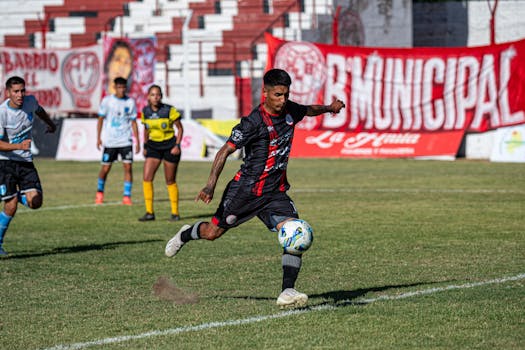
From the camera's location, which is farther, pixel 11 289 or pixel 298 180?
pixel 298 180

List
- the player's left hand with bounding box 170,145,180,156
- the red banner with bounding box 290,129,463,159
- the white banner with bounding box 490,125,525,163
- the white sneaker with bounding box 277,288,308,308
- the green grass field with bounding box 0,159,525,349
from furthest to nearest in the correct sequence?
the red banner with bounding box 290,129,463,159 < the white banner with bounding box 490,125,525,163 < the player's left hand with bounding box 170,145,180,156 < the white sneaker with bounding box 277,288,308,308 < the green grass field with bounding box 0,159,525,349

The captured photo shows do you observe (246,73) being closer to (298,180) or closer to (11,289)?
(298,180)

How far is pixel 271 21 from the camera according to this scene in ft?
124

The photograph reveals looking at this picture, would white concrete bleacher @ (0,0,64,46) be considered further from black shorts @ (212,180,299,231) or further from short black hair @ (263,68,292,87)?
short black hair @ (263,68,292,87)

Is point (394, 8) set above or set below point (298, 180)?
above

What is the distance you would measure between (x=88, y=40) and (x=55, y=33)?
161cm

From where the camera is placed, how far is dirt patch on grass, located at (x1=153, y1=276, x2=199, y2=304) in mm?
8781

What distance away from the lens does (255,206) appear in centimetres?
861

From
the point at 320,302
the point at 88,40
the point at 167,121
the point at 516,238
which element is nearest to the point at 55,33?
the point at 88,40

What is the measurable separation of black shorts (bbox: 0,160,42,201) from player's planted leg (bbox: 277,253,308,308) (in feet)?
15.6

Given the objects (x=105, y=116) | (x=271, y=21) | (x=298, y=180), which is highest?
(x=271, y=21)

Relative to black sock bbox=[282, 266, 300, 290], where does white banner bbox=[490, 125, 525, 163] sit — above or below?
below

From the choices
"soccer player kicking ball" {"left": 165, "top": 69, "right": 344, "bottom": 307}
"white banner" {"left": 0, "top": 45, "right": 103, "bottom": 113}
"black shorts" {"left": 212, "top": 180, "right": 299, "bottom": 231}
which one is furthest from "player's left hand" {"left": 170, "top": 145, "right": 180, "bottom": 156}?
"white banner" {"left": 0, "top": 45, "right": 103, "bottom": 113}

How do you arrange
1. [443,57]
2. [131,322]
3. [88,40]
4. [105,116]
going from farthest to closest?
[88,40], [443,57], [105,116], [131,322]
